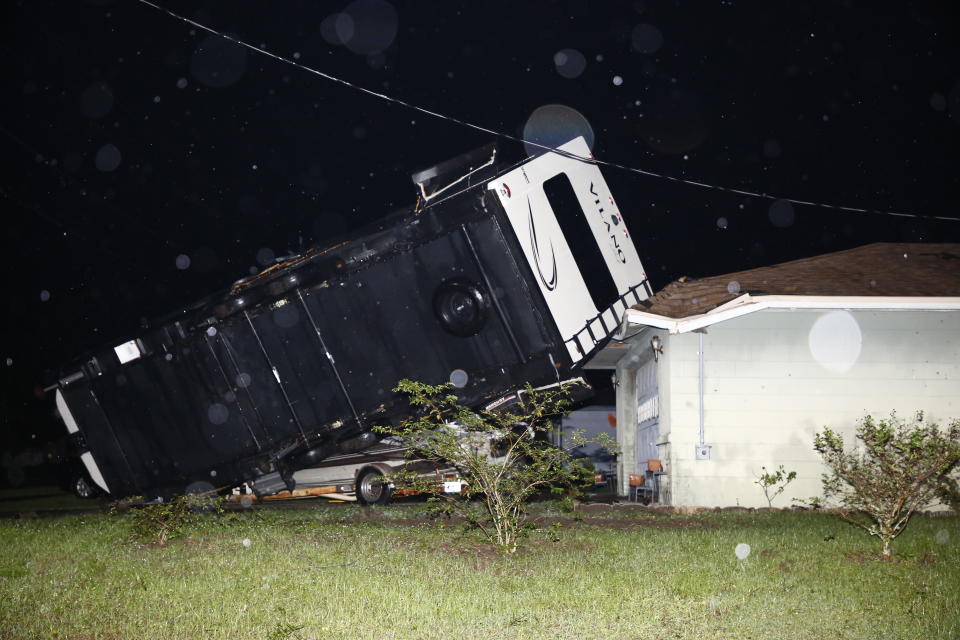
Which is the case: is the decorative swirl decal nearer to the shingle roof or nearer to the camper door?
the camper door

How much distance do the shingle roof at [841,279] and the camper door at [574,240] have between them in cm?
74

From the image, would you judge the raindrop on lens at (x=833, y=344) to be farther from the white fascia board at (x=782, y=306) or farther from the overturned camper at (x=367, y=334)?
the overturned camper at (x=367, y=334)

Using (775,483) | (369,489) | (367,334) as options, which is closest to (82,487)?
(369,489)

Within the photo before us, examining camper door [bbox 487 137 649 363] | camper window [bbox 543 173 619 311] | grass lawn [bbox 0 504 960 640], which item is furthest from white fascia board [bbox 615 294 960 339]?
grass lawn [bbox 0 504 960 640]

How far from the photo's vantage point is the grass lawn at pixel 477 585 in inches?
203

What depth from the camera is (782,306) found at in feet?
35.0

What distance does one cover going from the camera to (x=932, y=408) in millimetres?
11453

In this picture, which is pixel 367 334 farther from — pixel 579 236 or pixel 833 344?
pixel 833 344

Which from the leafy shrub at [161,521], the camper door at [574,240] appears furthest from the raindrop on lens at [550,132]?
the leafy shrub at [161,521]

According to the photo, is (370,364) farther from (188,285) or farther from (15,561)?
(188,285)

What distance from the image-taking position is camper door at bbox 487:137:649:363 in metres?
9.61

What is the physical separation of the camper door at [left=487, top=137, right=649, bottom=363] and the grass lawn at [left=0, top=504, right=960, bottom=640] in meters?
2.73

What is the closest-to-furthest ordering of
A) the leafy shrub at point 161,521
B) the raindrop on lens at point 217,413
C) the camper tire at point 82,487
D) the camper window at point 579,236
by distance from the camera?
1. the leafy shrub at point 161,521
2. the camper window at point 579,236
3. the raindrop on lens at point 217,413
4. the camper tire at point 82,487

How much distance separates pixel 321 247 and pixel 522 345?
10.4 ft
